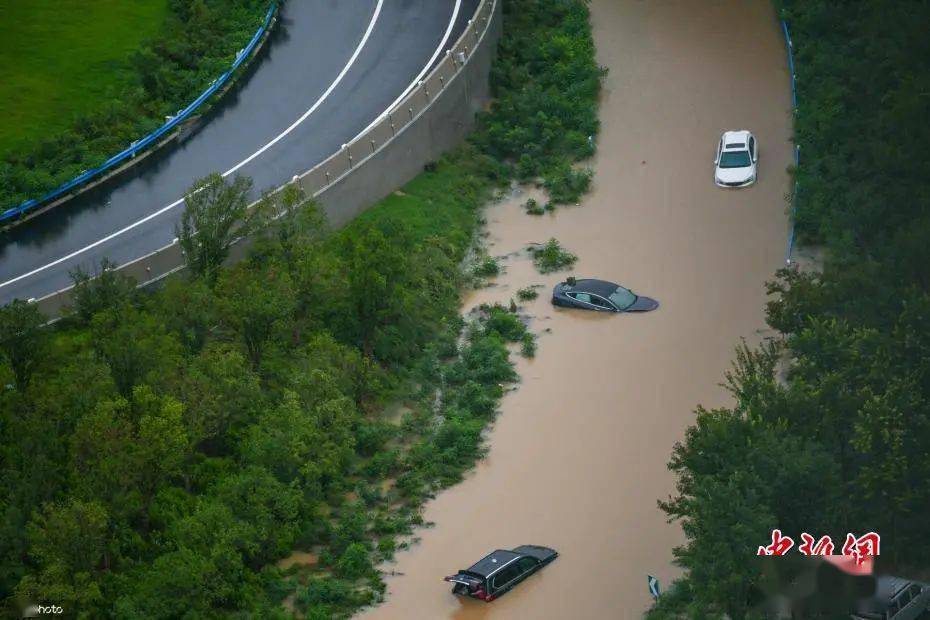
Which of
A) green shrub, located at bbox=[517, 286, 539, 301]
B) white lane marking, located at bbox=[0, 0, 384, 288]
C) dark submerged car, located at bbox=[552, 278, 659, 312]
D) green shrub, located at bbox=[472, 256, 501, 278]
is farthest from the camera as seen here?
green shrub, located at bbox=[472, 256, 501, 278]

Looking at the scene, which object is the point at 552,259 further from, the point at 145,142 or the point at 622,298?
the point at 145,142

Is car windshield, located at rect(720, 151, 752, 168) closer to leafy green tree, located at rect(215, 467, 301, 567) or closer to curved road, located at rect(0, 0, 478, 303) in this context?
curved road, located at rect(0, 0, 478, 303)

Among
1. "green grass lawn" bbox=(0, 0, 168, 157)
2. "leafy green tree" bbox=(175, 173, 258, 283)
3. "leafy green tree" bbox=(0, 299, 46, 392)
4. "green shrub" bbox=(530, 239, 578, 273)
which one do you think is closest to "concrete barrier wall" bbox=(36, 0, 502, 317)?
"leafy green tree" bbox=(175, 173, 258, 283)

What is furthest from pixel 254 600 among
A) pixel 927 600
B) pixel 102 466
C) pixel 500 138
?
pixel 500 138

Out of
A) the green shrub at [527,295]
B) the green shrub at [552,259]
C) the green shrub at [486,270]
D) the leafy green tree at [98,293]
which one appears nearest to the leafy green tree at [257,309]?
the leafy green tree at [98,293]

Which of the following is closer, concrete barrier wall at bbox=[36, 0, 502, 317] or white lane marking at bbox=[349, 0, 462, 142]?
concrete barrier wall at bbox=[36, 0, 502, 317]

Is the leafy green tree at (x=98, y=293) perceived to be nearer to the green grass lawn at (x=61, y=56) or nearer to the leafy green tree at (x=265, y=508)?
the leafy green tree at (x=265, y=508)

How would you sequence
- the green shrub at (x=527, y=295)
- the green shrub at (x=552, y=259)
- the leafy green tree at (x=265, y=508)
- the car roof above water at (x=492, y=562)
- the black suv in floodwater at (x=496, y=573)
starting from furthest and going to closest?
the green shrub at (x=552, y=259)
the green shrub at (x=527, y=295)
the leafy green tree at (x=265, y=508)
the car roof above water at (x=492, y=562)
the black suv in floodwater at (x=496, y=573)
